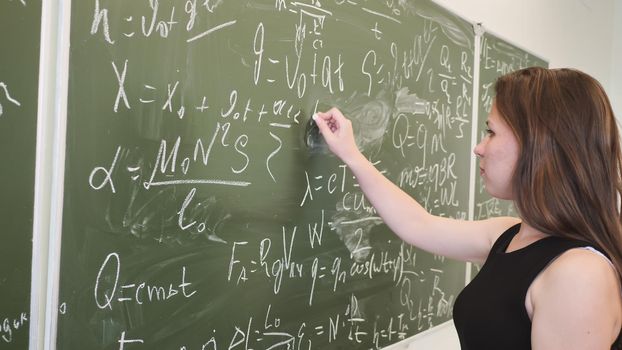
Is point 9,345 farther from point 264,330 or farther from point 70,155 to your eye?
point 264,330

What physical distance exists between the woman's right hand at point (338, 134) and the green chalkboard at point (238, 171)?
0.16 ft

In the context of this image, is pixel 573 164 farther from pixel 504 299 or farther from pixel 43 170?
pixel 43 170

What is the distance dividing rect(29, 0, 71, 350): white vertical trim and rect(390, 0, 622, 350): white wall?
1.35m

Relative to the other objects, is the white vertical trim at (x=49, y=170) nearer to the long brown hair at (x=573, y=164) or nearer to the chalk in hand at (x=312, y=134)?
the chalk in hand at (x=312, y=134)

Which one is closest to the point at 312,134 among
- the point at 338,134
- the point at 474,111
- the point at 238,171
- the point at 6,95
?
the point at 338,134

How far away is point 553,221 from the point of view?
115 centimetres

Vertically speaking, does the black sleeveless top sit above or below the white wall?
below

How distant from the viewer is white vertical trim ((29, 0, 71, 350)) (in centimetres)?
103

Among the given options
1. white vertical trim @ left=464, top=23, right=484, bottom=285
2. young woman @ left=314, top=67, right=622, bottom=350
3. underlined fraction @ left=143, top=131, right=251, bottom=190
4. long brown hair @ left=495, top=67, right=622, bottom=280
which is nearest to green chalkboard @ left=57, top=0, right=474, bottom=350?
underlined fraction @ left=143, top=131, right=251, bottom=190

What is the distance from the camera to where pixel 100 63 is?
1.10 meters

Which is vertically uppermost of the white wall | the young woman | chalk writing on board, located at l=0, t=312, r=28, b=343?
the white wall

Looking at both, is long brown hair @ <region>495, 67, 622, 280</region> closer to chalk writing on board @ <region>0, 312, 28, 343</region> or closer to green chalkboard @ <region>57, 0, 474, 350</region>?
green chalkboard @ <region>57, 0, 474, 350</region>

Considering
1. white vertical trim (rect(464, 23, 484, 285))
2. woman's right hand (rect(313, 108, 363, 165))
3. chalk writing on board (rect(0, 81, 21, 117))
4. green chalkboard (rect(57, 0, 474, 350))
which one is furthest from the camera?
white vertical trim (rect(464, 23, 484, 285))

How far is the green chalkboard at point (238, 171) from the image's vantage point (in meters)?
1.12
